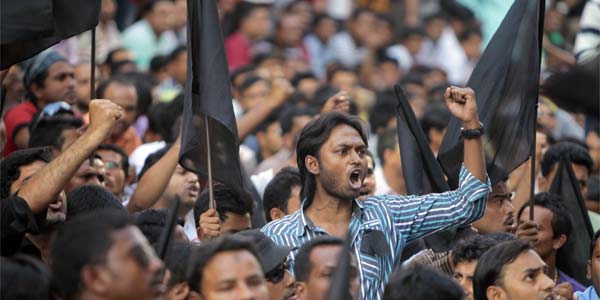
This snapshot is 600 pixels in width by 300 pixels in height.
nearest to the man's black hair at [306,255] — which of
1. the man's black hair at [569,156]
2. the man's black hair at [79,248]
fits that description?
the man's black hair at [79,248]

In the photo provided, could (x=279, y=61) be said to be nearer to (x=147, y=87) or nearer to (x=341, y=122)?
(x=147, y=87)

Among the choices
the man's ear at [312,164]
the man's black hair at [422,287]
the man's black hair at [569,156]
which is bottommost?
the man's black hair at [569,156]

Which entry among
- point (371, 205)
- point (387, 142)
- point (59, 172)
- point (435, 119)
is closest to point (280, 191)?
point (371, 205)

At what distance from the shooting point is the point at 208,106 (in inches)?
320

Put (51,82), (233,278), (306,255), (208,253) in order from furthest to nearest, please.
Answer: (51,82), (306,255), (208,253), (233,278)

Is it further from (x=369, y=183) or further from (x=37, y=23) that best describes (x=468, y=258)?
(x=37, y=23)

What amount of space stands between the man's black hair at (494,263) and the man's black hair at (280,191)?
2054 millimetres

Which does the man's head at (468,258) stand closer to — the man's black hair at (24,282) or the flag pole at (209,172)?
the flag pole at (209,172)

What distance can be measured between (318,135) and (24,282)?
2782 millimetres

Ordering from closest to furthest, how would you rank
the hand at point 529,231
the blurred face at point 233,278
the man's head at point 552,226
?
1. the blurred face at point 233,278
2. the hand at point 529,231
3. the man's head at point 552,226

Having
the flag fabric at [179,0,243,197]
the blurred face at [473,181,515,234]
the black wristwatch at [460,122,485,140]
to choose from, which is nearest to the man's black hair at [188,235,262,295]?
the flag fabric at [179,0,243,197]

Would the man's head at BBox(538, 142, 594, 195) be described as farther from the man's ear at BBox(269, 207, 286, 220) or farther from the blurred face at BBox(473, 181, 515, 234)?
the man's ear at BBox(269, 207, 286, 220)

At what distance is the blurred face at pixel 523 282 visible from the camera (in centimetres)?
750

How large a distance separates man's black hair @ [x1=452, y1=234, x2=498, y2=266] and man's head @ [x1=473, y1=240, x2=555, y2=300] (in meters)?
0.27
